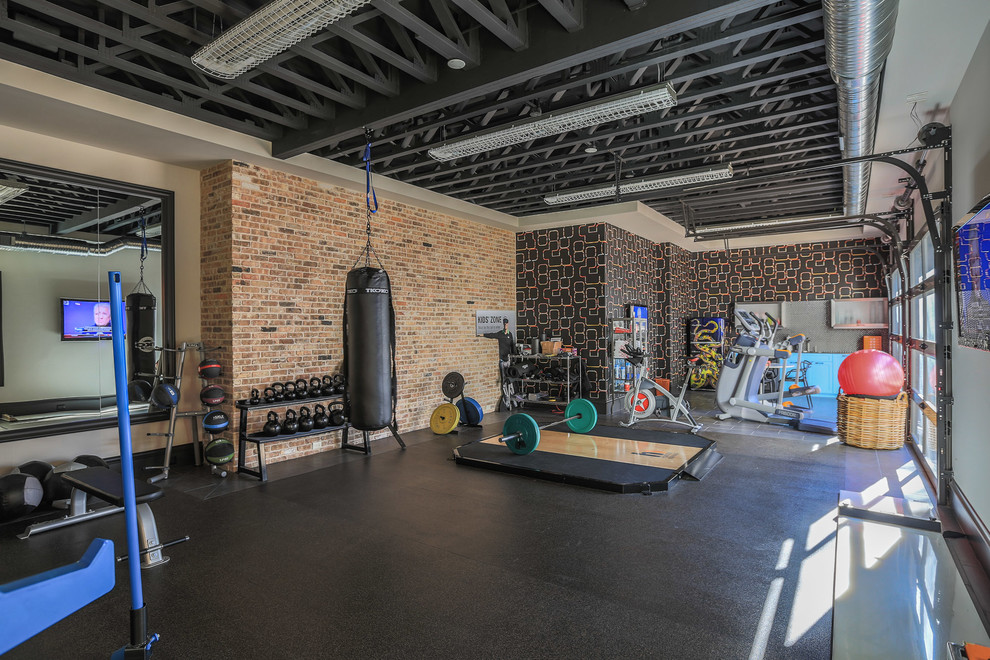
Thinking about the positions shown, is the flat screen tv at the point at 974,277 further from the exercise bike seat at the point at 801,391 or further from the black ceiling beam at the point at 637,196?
the exercise bike seat at the point at 801,391

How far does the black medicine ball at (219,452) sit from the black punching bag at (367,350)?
1.26 metres

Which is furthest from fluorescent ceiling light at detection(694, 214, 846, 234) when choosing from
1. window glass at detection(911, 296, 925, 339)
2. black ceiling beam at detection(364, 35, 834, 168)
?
black ceiling beam at detection(364, 35, 834, 168)

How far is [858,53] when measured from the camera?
8.54 feet

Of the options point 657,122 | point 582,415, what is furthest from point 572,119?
point 582,415

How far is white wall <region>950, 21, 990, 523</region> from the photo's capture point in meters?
→ 2.81

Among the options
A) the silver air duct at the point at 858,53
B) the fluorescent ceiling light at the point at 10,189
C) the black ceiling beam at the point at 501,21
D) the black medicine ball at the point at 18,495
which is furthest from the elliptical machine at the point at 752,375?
the fluorescent ceiling light at the point at 10,189

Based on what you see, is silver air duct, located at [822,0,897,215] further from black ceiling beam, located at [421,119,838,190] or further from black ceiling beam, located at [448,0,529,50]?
black ceiling beam, located at [448,0,529,50]

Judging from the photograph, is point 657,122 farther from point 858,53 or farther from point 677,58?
point 858,53

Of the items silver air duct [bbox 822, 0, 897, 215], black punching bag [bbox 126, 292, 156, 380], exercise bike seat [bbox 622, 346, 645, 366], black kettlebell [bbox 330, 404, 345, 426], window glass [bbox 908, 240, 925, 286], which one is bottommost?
black kettlebell [bbox 330, 404, 345, 426]

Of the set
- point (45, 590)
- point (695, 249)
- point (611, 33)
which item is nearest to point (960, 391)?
point (611, 33)

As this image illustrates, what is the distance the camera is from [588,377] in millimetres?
8141

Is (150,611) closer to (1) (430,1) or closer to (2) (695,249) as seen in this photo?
(1) (430,1)

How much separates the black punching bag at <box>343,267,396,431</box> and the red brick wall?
1.37 metres

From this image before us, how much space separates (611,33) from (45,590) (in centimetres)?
352
